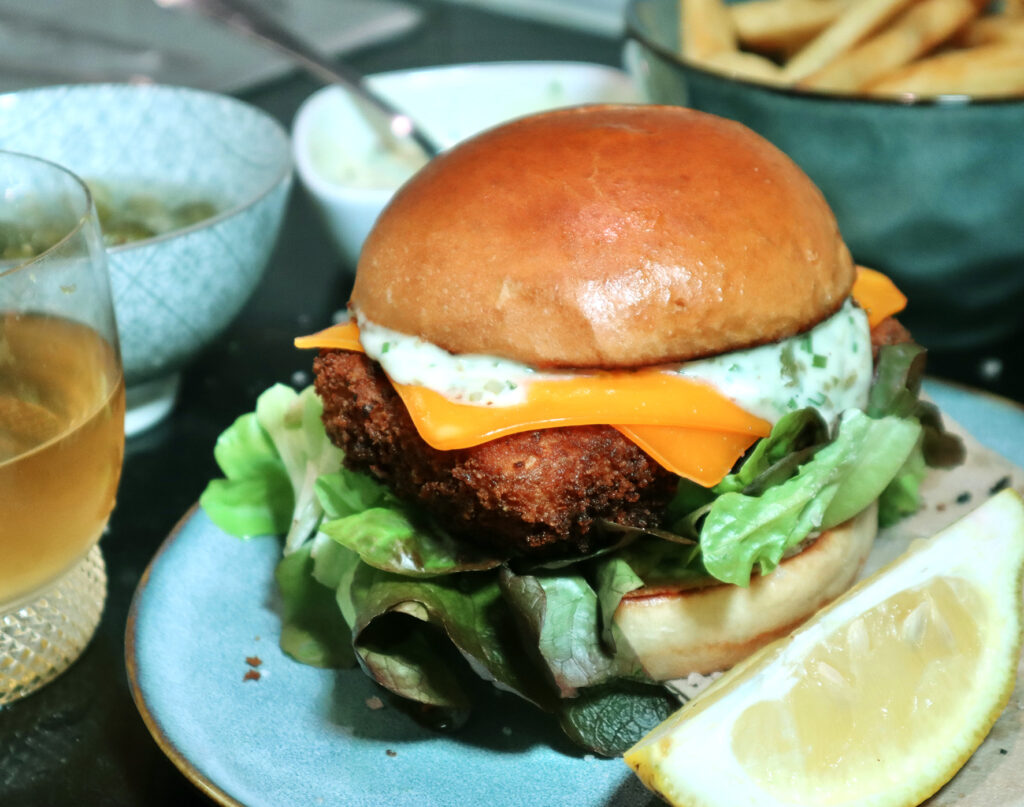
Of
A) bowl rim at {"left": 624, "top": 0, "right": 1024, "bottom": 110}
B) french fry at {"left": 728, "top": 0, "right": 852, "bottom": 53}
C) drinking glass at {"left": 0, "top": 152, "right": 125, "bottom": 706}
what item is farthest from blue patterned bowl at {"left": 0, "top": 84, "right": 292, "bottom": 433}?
french fry at {"left": 728, "top": 0, "right": 852, "bottom": 53}

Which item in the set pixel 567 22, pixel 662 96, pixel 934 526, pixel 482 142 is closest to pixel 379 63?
pixel 567 22

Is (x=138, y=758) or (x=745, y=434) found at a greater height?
(x=745, y=434)

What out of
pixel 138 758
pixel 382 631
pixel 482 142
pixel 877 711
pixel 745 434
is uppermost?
pixel 482 142

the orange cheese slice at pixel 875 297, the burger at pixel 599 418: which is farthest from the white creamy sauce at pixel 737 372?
the orange cheese slice at pixel 875 297

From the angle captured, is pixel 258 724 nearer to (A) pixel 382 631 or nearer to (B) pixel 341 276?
(A) pixel 382 631

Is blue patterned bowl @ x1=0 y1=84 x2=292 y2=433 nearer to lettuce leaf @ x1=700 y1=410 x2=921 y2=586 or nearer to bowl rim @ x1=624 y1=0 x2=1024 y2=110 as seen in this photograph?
bowl rim @ x1=624 y1=0 x2=1024 y2=110

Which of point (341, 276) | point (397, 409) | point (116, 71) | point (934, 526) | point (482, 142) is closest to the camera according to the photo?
point (397, 409)
